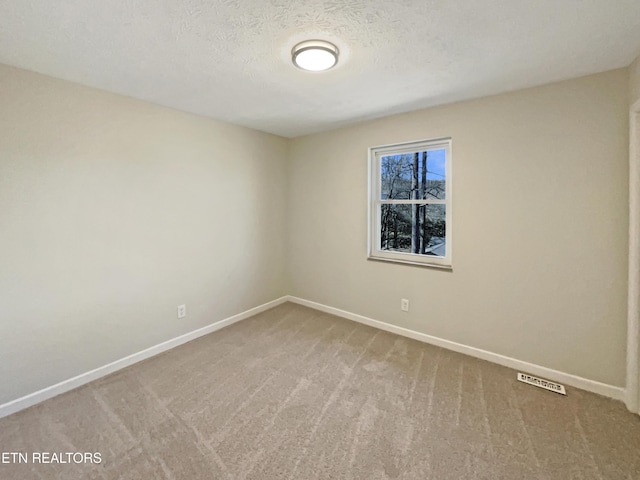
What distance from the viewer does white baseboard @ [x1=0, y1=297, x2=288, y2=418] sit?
6.29 ft

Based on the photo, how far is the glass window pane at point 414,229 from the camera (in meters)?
2.89

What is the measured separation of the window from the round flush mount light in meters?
1.47

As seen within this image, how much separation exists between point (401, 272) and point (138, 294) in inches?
102

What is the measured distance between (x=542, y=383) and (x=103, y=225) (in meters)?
3.73

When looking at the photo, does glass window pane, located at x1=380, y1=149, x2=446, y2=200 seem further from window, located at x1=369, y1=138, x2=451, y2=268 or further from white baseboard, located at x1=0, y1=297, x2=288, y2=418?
white baseboard, located at x1=0, y1=297, x2=288, y2=418

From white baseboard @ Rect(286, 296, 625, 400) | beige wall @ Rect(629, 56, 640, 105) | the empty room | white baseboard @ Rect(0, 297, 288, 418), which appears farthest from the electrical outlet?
beige wall @ Rect(629, 56, 640, 105)

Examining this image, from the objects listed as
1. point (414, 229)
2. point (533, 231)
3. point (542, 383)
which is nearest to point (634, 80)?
point (533, 231)

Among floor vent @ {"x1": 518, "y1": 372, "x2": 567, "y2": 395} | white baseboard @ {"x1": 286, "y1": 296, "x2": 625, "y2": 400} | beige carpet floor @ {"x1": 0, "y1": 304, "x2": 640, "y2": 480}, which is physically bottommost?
beige carpet floor @ {"x1": 0, "y1": 304, "x2": 640, "y2": 480}

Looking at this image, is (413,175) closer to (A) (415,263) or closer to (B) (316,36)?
(A) (415,263)

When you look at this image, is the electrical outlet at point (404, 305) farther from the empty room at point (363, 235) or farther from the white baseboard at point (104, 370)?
Answer: the white baseboard at point (104, 370)

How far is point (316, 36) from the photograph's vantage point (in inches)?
62.0

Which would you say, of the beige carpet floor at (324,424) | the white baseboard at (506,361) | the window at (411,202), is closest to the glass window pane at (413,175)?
the window at (411,202)

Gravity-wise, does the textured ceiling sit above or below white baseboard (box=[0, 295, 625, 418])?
above

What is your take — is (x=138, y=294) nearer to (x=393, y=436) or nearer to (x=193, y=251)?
(x=193, y=251)
